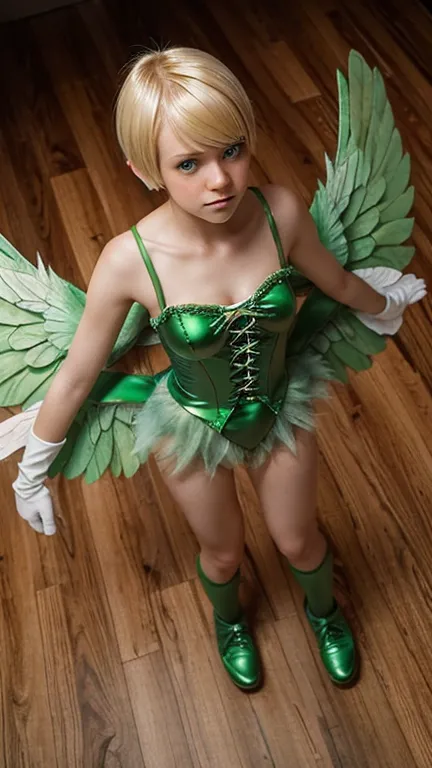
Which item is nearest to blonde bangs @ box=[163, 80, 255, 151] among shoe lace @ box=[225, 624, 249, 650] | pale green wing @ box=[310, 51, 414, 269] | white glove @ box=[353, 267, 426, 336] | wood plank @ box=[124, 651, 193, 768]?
pale green wing @ box=[310, 51, 414, 269]

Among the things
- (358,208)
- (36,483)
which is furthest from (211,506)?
(358,208)

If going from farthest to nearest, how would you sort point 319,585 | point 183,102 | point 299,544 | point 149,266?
point 319,585 < point 299,544 < point 149,266 < point 183,102

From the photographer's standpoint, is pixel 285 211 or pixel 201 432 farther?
pixel 201 432

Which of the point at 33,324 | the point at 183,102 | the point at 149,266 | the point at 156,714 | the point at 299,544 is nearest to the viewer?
the point at 183,102

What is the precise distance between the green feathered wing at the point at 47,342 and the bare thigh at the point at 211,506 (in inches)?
4.3

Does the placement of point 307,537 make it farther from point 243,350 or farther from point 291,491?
point 243,350

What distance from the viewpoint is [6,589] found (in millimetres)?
1560

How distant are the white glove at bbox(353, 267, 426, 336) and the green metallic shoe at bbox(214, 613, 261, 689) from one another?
0.58 meters

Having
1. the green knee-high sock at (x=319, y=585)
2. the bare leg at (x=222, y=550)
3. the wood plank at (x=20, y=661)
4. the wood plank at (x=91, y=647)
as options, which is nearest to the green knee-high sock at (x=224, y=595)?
the bare leg at (x=222, y=550)

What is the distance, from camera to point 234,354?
97 cm

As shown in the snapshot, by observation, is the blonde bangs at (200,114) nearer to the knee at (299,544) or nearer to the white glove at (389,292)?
the white glove at (389,292)

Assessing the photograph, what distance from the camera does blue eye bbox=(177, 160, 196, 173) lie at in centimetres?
82

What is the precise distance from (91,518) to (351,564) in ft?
1.70

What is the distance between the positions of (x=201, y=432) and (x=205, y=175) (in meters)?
0.36
